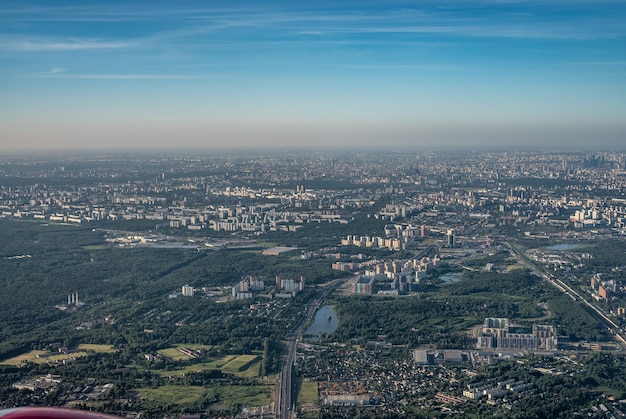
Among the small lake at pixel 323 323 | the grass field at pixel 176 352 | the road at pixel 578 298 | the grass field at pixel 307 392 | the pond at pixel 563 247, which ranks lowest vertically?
the small lake at pixel 323 323

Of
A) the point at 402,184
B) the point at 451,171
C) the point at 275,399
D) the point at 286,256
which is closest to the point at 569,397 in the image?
the point at 275,399

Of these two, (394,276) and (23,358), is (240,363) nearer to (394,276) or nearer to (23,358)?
(23,358)

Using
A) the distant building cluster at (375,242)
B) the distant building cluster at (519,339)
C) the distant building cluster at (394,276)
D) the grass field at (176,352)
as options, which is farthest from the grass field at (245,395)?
the distant building cluster at (375,242)

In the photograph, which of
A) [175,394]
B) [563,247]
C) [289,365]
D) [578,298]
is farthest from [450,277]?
[175,394]

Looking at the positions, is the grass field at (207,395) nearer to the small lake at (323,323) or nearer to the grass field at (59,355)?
the grass field at (59,355)

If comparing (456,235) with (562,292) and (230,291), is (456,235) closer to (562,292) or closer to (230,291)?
(562,292)

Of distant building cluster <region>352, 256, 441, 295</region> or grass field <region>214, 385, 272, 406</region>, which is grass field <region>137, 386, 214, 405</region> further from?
distant building cluster <region>352, 256, 441, 295</region>
